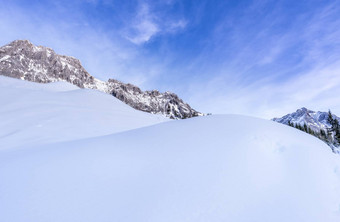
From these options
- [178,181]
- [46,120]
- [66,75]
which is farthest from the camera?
[66,75]

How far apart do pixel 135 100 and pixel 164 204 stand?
156727mm

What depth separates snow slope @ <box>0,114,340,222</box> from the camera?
173 centimetres

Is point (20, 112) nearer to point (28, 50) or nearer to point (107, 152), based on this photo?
point (107, 152)

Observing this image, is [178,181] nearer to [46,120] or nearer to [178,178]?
[178,178]

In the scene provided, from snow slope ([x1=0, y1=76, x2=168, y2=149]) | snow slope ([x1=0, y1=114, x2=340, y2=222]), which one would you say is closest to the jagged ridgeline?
snow slope ([x1=0, y1=76, x2=168, y2=149])

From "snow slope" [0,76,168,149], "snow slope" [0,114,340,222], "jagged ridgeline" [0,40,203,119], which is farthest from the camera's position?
"jagged ridgeline" [0,40,203,119]

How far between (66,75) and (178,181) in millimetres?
161657

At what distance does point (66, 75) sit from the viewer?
137375 mm

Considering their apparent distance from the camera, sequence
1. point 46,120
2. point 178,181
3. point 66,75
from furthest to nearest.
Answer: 1. point 66,75
2. point 46,120
3. point 178,181

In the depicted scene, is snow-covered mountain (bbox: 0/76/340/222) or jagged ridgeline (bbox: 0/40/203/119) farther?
jagged ridgeline (bbox: 0/40/203/119)

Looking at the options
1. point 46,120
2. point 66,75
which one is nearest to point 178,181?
point 46,120

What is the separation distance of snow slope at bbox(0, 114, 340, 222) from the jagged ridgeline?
103 metres

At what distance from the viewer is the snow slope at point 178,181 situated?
173 cm

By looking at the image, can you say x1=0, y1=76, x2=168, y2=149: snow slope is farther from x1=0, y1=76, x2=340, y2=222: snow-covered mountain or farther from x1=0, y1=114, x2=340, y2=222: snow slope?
x1=0, y1=114, x2=340, y2=222: snow slope
